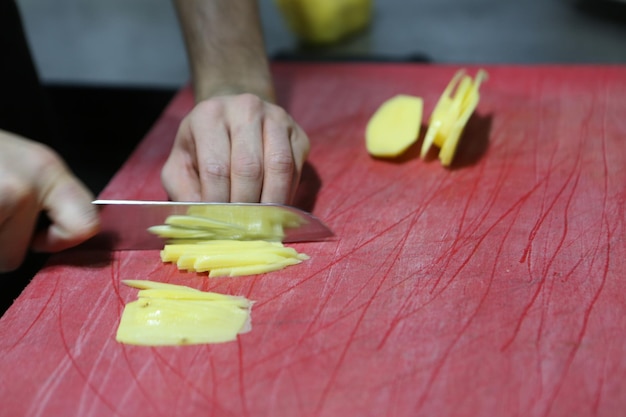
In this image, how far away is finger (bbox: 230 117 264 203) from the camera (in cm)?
98

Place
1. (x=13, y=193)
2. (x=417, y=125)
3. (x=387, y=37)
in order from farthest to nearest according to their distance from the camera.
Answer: (x=387, y=37) < (x=417, y=125) < (x=13, y=193)

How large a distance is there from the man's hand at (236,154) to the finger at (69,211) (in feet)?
0.54

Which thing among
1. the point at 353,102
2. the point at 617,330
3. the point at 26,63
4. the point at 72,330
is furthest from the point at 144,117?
the point at 617,330

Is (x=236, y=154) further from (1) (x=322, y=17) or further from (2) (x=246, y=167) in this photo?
(1) (x=322, y=17)

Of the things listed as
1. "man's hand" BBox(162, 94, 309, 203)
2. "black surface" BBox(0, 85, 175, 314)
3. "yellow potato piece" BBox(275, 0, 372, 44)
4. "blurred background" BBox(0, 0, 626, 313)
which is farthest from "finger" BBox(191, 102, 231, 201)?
"yellow potato piece" BBox(275, 0, 372, 44)

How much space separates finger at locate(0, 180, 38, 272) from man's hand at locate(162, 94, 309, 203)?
0.75 feet

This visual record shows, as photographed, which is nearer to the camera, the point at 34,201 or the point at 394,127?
the point at 34,201

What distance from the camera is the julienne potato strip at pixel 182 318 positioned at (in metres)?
0.82

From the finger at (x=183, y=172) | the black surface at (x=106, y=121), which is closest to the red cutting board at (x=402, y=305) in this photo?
the finger at (x=183, y=172)

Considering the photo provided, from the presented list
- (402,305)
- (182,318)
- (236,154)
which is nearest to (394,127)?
(236,154)

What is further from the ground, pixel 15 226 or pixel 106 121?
pixel 15 226

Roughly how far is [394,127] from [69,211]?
0.60 metres

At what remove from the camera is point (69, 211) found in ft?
2.92

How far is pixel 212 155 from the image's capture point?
99cm
